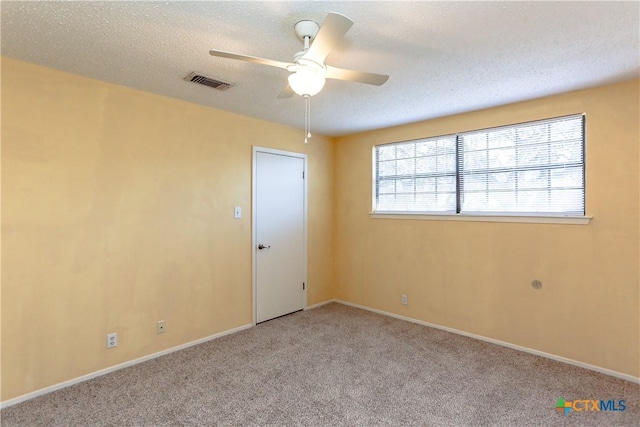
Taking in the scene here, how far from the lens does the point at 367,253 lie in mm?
4379

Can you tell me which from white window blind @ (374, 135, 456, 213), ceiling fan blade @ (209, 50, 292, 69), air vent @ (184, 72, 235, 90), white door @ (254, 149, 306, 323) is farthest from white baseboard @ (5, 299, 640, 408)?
ceiling fan blade @ (209, 50, 292, 69)

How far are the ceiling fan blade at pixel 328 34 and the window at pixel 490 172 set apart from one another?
243 centimetres

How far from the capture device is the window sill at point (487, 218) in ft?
9.27

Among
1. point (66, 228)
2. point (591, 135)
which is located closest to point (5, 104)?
point (66, 228)

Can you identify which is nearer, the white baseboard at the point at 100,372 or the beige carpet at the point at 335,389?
the beige carpet at the point at 335,389

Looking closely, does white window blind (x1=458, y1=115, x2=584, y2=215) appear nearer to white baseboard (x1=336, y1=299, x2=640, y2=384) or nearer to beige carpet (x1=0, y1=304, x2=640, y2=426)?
white baseboard (x1=336, y1=299, x2=640, y2=384)

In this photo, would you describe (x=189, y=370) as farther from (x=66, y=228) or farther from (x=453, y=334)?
(x=453, y=334)

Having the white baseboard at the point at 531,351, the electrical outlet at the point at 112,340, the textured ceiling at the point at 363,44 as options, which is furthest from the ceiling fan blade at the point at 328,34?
the white baseboard at the point at 531,351

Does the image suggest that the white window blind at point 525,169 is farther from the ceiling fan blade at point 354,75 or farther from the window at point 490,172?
the ceiling fan blade at point 354,75

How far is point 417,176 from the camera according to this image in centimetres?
396

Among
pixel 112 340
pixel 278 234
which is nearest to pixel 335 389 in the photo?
pixel 112 340

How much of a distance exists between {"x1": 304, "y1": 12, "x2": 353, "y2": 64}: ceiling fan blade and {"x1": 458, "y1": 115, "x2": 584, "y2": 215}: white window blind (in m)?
2.43

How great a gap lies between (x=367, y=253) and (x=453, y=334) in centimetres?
141

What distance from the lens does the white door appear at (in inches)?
151
